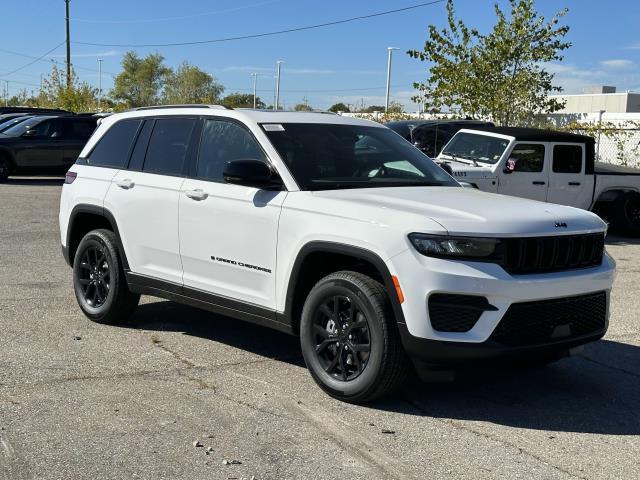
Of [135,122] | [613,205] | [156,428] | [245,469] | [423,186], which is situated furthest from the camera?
[613,205]

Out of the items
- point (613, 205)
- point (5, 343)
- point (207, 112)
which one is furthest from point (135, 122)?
point (613, 205)

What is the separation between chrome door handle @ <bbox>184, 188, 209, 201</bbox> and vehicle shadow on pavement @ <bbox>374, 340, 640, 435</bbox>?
1951 millimetres

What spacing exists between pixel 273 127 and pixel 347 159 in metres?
0.57

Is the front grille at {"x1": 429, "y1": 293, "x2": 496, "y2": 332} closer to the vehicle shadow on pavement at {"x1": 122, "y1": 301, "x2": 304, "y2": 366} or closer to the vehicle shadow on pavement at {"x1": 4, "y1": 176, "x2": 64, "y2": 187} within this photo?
the vehicle shadow on pavement at {"x1": 122, "y1": 301, "x2": 304, "y2": 366}

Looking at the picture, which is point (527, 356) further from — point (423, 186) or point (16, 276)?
point (16, 276)

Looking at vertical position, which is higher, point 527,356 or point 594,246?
point 594,246

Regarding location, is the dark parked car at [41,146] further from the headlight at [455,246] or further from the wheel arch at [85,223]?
the headlight at [455,246]

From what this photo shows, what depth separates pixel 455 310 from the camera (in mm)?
4719

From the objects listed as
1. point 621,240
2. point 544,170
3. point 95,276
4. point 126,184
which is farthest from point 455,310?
point 621,240

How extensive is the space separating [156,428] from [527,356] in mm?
2185

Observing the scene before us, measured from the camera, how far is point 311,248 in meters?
5.25

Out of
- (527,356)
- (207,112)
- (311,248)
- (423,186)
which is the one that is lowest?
(527,356)

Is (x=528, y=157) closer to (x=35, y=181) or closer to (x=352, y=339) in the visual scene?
(x=352, y=339)

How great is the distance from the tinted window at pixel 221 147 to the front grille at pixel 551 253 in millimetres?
1968
